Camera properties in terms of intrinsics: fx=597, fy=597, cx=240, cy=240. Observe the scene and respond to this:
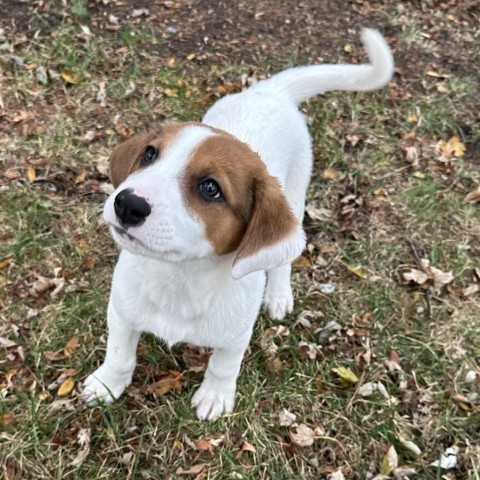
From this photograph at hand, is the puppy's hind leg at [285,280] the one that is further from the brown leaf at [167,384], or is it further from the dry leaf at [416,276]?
the dry leaf at [416,276]

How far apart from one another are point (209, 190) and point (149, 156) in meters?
0.39

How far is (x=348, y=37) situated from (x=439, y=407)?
168 inches

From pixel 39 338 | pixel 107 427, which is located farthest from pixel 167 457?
pixel 39 338

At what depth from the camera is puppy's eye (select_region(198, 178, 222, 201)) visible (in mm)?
2633

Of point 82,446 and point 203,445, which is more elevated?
point 82,446

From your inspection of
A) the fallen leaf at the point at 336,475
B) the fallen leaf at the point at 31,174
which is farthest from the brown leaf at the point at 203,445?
the fallen leaf at the point at 31,174

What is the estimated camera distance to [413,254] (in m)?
5.04

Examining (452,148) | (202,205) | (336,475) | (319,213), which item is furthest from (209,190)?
(452,148)

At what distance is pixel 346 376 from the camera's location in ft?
13.7

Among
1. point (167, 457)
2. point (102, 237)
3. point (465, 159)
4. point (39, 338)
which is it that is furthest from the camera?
point (465, 159)

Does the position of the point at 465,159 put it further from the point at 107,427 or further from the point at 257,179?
the point at 107,427

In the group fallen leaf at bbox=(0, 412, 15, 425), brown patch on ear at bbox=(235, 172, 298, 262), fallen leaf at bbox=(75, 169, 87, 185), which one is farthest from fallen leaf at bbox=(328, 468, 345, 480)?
fallen leaf at bbox=(75, 169, 87, 185)

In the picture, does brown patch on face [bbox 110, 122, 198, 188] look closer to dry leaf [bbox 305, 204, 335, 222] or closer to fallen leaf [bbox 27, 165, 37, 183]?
fallen leaf [bbox 27, 165, 37, 183]

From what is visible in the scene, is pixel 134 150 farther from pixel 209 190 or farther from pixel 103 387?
pixel 103 387
